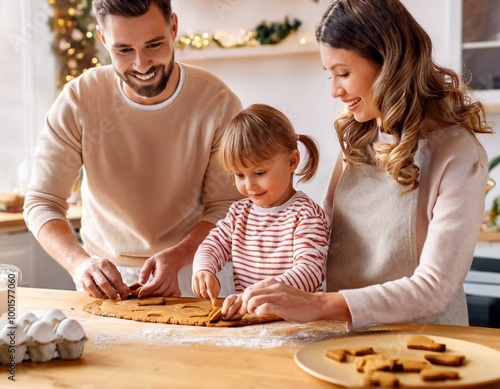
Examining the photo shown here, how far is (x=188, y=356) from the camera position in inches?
48.5

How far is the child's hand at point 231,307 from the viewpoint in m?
1.43

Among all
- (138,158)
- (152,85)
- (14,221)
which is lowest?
(14,221)

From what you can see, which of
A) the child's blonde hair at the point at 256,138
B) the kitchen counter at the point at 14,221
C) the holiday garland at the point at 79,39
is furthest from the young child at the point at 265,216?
the holiday garland at the point at 79,39

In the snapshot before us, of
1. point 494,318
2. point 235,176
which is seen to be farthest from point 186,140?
point 494,318

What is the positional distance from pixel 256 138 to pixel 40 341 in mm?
681

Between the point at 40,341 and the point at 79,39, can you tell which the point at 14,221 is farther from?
the point at 40,341

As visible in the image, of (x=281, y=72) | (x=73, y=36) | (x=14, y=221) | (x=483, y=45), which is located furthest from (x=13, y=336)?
(x=73, y=36)

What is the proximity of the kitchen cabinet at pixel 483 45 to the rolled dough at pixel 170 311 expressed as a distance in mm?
2163

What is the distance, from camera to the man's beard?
2.03 meters

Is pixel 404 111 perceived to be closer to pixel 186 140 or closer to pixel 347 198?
pixel 347 198

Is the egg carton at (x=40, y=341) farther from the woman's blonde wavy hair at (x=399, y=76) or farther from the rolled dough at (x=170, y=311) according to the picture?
the woman's blonde wavy hair at (x=399, y=76)

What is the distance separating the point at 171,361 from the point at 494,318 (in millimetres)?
2018

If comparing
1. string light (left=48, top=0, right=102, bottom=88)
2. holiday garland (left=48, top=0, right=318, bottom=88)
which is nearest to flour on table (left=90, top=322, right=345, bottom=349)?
holiday garland (left=48, top=0, right=318, bottom=88)

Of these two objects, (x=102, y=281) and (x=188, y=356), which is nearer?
(x=188, y=356)
